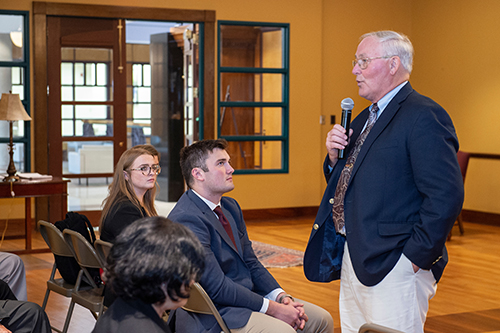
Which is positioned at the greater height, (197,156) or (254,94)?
(254,94)

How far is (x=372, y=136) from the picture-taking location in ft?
7.64

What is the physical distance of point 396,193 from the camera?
226cm

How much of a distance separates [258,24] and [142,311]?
7.25m

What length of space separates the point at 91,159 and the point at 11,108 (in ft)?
5.34

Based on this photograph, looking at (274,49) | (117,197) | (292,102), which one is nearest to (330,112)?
(292,102)

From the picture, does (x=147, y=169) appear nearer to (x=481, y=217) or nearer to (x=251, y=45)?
(x=251, y=45)

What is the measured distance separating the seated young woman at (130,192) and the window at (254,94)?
4.67 m

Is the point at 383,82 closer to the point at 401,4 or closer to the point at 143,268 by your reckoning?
the point at 143,268

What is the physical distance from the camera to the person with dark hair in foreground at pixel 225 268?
8.31ft

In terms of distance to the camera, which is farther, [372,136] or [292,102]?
[292,102]

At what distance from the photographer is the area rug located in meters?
5.85

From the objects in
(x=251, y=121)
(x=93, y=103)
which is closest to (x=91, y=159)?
(x=93, y=103)

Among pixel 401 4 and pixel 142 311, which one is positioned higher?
pixel 401 4

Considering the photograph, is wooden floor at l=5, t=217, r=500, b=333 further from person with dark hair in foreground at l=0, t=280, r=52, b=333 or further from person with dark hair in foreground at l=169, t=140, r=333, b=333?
person with dark hair in foreground at l=169, t=140, r=333, b=333
